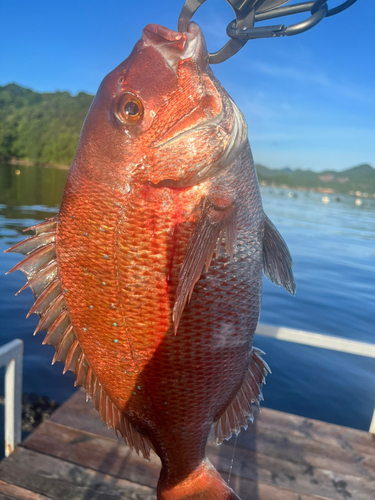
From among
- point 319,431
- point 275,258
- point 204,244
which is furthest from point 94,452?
point 204,244

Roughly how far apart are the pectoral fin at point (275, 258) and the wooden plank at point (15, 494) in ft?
7.10

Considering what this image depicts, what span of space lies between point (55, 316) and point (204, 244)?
0.77 meters

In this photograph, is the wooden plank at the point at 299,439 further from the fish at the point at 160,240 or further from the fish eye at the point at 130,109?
the fish eye at the point at 130,109

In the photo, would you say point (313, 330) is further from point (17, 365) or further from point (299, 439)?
point (17, 365)

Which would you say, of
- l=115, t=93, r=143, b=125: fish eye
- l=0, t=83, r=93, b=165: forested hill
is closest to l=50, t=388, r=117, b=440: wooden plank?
l=115, t=93, r=143, b=125: fish eye

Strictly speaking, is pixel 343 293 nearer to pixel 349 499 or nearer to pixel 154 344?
pixel 349 499

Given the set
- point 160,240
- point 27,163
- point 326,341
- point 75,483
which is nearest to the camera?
point 160,240

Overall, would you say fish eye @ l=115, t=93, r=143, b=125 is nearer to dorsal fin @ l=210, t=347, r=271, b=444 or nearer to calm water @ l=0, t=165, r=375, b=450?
dorsal fin @ l=210, t=347, r=271, b=444

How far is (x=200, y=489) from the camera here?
145 centimetres

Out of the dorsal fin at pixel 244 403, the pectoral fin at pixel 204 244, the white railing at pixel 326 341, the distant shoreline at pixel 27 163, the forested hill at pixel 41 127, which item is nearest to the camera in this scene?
the pectoral fin at pixel 204 244

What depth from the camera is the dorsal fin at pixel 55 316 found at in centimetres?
137

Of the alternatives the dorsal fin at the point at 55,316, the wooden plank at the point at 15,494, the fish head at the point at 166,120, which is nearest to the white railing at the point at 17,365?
the wooden plank at the point at 15,494

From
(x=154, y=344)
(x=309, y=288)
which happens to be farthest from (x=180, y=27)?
(x=309, y=288)

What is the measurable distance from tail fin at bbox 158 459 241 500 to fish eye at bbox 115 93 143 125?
1.53m
